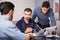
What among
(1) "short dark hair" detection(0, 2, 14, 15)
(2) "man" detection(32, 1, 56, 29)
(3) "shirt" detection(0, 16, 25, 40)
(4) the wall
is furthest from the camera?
(4) the wall

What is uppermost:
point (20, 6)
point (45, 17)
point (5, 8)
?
point (5, 8)

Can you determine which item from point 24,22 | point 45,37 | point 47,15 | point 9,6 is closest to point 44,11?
point 47,15

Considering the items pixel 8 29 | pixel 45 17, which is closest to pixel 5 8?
pixel 8 29

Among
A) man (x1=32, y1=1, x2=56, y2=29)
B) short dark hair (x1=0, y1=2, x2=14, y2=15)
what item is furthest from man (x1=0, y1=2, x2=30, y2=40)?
man (x1=32, y1=1, x2=56, y2=29)

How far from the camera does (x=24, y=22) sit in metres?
3.83

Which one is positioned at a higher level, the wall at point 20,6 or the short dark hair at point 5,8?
the short dark hair at point 5,8

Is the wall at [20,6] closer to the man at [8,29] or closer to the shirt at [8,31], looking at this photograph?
the man at [8,29]

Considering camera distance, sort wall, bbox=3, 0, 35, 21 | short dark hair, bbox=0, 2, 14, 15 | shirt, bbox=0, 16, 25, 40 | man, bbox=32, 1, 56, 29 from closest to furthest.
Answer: shirt, bbox=0, 16, 25, 40, short dark hair, bbox=0, 2, 14, 15, man, bbox=32, 1, 56, 29, wall, bbox=3, 0, 35, 21

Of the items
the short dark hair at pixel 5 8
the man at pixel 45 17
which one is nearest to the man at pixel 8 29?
the short dark hair at pixel 5 8

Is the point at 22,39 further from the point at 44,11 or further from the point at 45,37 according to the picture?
the point at 44,11

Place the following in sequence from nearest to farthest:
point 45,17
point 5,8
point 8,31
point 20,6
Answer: point 8,31, point 5,8, point 45,17, point 20,6

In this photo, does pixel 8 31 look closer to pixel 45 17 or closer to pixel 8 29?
pixel 8 29

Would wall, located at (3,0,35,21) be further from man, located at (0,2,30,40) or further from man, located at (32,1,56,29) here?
man, located at (0,2,30,40)

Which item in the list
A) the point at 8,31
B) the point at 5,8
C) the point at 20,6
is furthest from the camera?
the point at 20,6
